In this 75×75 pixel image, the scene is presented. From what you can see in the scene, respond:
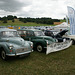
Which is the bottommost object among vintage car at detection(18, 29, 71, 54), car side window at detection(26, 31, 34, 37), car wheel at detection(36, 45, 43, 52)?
car wheel at detection(36, 45, 43, 52)

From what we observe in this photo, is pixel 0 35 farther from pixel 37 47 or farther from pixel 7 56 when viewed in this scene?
pixel 37 47

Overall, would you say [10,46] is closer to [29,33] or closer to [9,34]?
[9,34]

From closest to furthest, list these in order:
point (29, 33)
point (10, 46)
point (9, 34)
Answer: point (10, 46), point (9, 34), point (29, 33)

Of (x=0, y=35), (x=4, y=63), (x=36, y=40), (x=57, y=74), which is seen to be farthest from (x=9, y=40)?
(x=57, y=74)

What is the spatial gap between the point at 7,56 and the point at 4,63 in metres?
0.40

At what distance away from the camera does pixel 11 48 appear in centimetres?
495

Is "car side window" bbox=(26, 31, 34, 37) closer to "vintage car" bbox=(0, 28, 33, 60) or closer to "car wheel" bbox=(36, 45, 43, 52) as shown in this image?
"car wheel" bbox=(36, 45, 43, 52)

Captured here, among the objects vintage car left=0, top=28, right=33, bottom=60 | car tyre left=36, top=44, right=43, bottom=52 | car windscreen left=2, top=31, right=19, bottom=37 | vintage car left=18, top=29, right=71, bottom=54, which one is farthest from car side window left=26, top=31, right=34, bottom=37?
vintage car left=0, top=28, right=33, bottom=60

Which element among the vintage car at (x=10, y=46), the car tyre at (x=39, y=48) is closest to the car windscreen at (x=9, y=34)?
the vintage car at (x=10, y=46)

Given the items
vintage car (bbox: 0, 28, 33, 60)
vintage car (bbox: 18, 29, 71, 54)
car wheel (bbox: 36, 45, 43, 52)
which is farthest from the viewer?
car wheel (bbox: 36, 45, 43, 52)

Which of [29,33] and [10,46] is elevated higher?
[29,33]

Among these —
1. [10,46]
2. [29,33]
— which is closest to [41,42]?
[29,33]

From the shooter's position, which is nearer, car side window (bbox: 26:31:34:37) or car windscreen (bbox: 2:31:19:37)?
car windscreen (bbox: 2:31:19:37)

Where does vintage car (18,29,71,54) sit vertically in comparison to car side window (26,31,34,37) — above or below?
below
